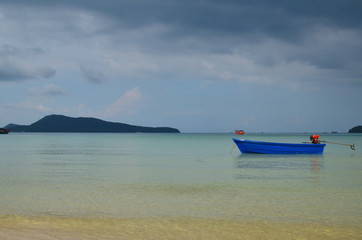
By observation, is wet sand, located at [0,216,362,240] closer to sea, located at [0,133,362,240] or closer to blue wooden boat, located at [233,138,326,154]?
sea, located at [0,133,362,240]

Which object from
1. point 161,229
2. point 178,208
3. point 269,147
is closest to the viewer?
point 161,229

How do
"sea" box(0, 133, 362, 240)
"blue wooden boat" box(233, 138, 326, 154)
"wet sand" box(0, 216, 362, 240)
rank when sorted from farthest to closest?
"blue wooden boat" box(233, 138, 326, 154) < "sea" box(0, 133, 362, 240) < "wet sand" box(0, 216, 362, 240)

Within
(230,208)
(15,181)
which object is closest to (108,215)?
(230,208)

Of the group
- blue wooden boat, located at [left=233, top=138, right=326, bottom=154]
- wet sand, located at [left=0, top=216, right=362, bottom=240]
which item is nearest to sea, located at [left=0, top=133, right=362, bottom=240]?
wet sand, located at [left=0, top=216, right=362, bottom=240]

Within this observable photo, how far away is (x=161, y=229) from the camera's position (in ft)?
33.0

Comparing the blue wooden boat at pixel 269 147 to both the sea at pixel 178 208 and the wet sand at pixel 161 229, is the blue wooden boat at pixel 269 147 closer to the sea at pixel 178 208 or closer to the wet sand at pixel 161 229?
the sea at pixel 178 208

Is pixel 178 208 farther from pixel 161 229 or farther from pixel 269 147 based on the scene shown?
pixel 269 147

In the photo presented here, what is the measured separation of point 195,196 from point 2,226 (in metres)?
7.98

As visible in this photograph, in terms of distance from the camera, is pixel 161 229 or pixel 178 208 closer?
pixel 161 229

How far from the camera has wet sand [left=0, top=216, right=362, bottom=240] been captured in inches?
362

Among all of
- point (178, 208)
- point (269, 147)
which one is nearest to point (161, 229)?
point (178, 208)

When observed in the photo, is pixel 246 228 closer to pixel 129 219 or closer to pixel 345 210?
pixel 129 219

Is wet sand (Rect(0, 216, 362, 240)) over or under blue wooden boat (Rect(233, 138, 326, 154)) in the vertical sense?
under

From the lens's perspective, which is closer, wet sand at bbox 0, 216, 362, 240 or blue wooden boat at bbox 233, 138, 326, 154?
wet sand at bbox 0, 216, 362, 240
